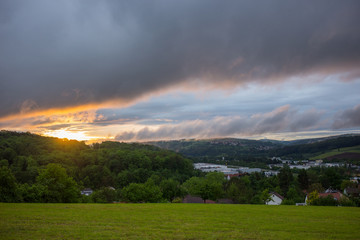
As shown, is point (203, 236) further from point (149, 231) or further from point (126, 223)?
point (126, 223)

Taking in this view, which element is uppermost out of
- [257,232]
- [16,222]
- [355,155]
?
[16,222]

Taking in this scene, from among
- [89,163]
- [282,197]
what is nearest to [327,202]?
[282,197]

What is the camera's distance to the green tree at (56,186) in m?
32.2

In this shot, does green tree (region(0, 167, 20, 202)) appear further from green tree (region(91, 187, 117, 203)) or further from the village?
the village

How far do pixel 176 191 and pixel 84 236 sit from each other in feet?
131

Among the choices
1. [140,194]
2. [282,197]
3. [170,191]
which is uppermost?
[140,194]

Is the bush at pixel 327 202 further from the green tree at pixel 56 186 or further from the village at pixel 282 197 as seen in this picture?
the green tree at pixel 56 186

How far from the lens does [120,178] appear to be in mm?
94312

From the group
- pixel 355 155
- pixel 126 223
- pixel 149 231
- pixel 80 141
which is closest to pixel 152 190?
pixel 126 223

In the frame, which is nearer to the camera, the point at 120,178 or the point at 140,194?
the point at 140,194

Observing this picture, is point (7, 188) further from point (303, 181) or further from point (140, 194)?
point (303, 181)

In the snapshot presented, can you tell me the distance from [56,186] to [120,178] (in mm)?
62430

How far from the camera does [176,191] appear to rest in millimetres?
51000

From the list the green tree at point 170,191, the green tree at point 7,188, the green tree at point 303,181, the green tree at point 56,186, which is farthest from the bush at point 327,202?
the green tree at point 303,181
